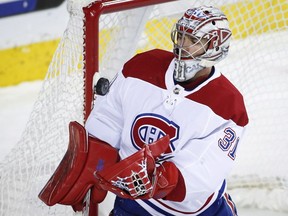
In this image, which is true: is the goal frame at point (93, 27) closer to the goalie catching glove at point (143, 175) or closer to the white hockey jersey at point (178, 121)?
the white hockey jersey at point (178, 121)

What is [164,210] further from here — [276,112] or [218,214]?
[276,112]

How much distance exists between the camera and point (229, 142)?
5.74 ft

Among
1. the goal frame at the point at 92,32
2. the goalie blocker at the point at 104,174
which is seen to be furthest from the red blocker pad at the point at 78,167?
the goal frame at the point at 92,32

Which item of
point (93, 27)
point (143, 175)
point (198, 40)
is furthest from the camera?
point (93, 27)

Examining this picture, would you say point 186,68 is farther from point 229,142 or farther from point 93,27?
point 93,27

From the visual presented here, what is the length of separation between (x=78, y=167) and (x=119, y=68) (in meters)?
0.54

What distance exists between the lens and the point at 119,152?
193 centimetres

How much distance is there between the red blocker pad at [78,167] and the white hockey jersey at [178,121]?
7 centimetres

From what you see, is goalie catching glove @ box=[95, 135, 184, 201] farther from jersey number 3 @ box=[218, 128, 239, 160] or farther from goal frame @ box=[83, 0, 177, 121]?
goal frame @ box=[83, 0, 177, 121]

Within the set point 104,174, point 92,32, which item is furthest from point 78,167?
point 92,32

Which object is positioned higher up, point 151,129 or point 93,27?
point 93,27

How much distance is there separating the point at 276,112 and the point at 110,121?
1.08 meters

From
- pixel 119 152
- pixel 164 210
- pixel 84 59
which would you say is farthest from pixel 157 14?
pixel 164 210

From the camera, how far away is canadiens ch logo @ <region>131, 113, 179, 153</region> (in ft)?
5.89
